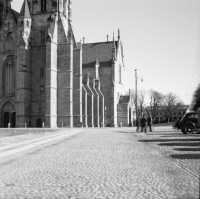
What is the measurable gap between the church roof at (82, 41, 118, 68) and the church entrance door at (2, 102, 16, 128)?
19231mm

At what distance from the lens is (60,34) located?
160 feet

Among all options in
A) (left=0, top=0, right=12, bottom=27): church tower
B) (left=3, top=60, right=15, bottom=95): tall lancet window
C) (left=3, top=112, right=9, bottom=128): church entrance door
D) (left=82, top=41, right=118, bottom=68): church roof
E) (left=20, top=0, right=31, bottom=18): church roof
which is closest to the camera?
(left=20, top=0, right=31, bottom=18): church roof

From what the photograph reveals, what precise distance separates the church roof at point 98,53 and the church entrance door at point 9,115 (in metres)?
19.2

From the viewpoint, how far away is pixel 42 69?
163ft

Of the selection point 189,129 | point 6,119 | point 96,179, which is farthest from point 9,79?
point 96,179

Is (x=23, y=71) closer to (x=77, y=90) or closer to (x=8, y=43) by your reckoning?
(x=8, y=43)

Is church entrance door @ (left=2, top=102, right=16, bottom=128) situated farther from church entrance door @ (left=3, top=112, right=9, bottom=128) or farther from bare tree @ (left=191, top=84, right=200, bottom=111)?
bare tree @ (left=191, top=84, right=200, bottom=111)

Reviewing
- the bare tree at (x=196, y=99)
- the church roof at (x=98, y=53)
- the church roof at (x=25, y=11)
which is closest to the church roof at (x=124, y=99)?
the church roof at (x=98, y=53)

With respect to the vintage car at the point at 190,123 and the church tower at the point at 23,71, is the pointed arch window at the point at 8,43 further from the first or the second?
the vintage car at the point at 190,123

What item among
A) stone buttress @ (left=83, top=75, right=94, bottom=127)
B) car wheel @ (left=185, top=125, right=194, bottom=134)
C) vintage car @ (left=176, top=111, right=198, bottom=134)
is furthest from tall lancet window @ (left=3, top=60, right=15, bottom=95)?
car wheel @ (left=185, top=125, right=194, bottom=134)

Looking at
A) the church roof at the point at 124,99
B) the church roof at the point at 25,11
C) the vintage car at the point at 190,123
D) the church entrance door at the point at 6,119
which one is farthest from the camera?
the church roof at the point at 124,99

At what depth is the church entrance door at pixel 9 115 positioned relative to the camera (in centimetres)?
4978

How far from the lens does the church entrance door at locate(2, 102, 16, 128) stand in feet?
163

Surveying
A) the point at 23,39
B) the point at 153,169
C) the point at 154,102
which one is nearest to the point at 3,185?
the point at 153,169
